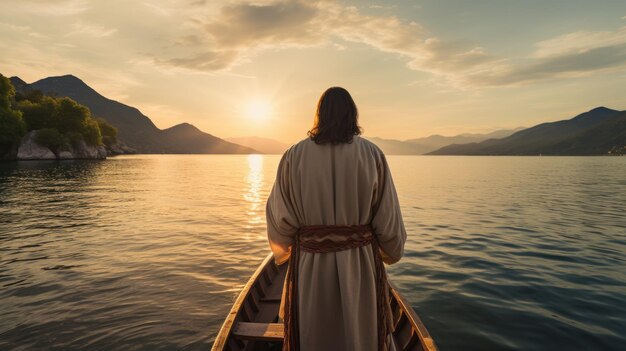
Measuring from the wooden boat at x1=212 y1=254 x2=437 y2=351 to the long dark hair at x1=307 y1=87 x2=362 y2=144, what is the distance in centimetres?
321

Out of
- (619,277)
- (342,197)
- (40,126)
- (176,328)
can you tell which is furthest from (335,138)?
(40,126)

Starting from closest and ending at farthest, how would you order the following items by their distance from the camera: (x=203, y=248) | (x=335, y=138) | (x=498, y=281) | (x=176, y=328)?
1. (x=335, y=138)
2. (x=176, y=328)
3. (x=498, y=281)
4. (x=203, y=248)

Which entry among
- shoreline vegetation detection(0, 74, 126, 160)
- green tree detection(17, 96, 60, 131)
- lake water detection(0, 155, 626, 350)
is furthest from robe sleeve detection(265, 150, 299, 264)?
green tree detection(17, 96, 60, 131)

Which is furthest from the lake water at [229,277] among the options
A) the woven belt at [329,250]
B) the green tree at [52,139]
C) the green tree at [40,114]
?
the green tree at [40,114]

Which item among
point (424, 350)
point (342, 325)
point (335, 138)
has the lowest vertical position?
point (424, 350)

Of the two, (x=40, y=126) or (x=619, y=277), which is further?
(x=40, y=126)

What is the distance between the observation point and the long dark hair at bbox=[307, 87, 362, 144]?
2748 millimetres

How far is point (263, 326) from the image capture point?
5.09m

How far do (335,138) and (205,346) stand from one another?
5724mm

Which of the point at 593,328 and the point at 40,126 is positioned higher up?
the point at 40,126

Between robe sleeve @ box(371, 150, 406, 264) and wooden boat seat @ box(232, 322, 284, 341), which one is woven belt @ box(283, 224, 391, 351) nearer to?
robe sleeve @ box(371, 150, 406, 264)

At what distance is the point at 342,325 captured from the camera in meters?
2.86

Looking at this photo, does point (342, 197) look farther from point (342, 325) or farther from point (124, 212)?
point (124, 212)

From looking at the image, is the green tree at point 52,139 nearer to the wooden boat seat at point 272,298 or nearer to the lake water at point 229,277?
the lake water at point 229,277
